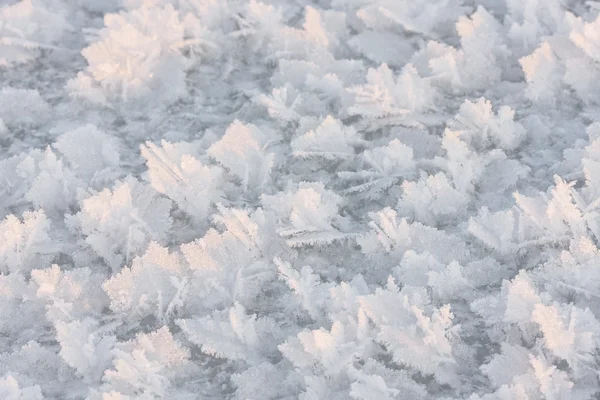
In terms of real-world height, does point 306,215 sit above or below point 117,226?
above

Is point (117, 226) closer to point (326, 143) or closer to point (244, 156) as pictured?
point (244, 156)

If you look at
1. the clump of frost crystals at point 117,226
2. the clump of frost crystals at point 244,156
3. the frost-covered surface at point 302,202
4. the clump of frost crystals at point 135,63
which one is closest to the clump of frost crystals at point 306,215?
the frost-covered surface at point 302,202

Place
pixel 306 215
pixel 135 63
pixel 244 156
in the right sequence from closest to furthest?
pixel 306 215 → pixel 244 156 → pixel 135 63

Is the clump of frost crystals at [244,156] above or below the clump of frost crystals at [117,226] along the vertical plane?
above

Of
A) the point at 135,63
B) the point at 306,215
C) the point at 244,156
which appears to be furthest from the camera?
the point at 135,63

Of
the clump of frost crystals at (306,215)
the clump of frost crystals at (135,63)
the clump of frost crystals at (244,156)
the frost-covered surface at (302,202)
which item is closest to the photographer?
the frost-covered surface at (302,202)

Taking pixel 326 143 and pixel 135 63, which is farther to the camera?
pixel 135 63

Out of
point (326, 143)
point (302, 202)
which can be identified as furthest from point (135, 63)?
point (302, 202)

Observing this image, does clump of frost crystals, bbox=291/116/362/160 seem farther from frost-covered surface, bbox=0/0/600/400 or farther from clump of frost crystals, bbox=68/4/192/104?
clump of frost crystals, bbox=68/4/192/104

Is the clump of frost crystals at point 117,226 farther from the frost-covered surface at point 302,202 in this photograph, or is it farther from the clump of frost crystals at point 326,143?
the clump of frost crystals at point 326,143

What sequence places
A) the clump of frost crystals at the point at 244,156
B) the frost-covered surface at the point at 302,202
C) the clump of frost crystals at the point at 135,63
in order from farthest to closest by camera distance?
1. the clump of frost crystals at the point at 135,63
2. the clump of frost crystals at the point at 244,156
3. the frost-covered surface at the point at 302,202
